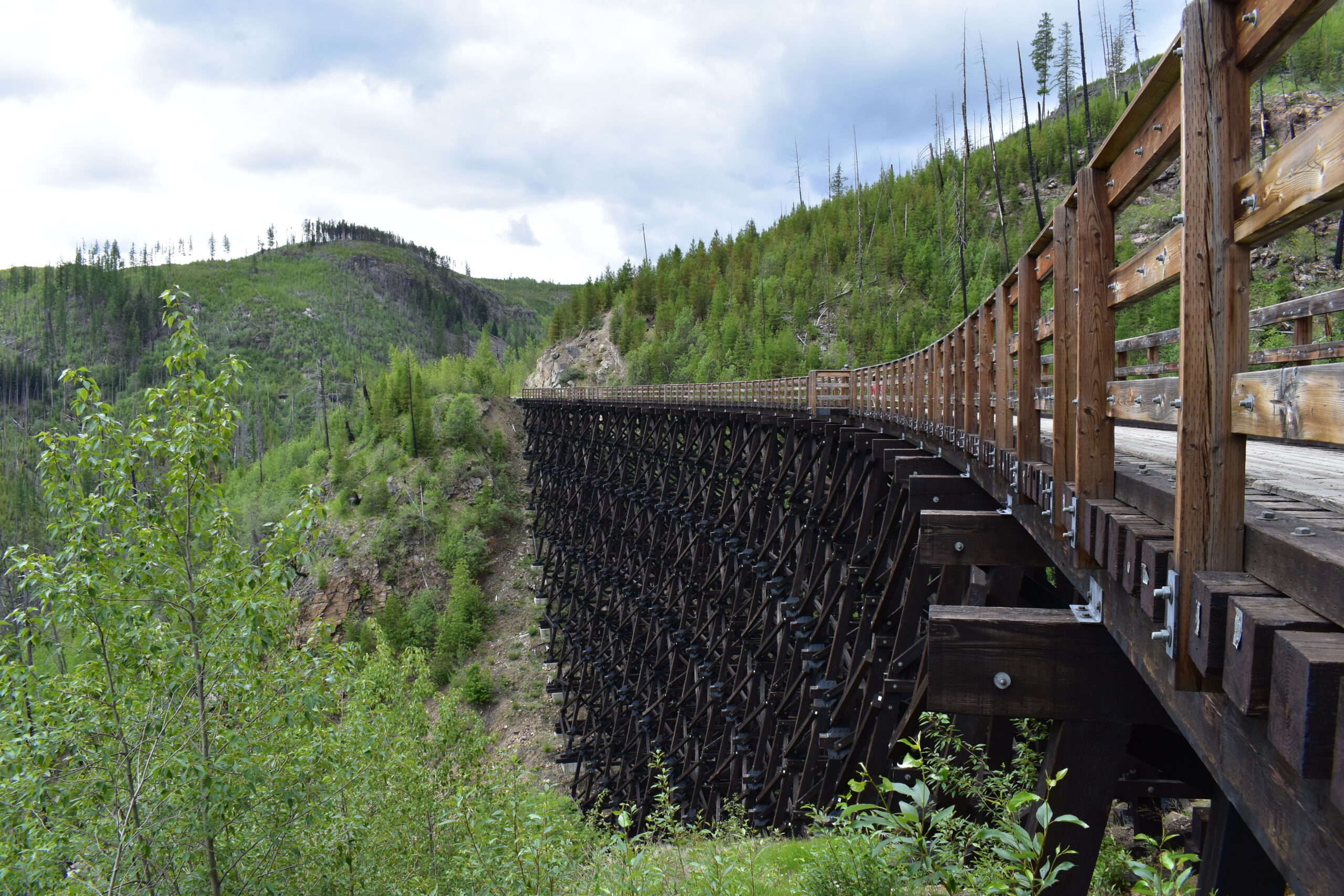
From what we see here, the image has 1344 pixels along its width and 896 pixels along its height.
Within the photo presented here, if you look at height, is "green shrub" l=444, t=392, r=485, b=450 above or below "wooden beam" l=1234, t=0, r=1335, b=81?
below

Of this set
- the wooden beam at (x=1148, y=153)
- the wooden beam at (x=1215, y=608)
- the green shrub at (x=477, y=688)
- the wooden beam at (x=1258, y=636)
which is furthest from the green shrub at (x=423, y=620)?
the wooden beam at (x=1258, y=636)

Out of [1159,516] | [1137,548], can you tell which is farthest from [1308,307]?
[1137,548]

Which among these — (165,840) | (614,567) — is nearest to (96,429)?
(165,840)

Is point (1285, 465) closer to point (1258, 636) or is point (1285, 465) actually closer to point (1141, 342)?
point (1141, 342)

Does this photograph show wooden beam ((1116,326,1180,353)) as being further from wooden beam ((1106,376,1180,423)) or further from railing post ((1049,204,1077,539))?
wooden beam ((1106,376,1180,423))

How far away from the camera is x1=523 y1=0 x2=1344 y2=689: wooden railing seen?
1.23m

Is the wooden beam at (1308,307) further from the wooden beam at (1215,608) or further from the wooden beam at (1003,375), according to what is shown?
the wooden beam at (1003,375)

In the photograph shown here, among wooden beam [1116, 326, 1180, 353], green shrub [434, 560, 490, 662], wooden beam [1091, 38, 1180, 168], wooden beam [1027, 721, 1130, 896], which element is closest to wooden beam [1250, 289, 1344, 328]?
wooden beam [1116, 326, 1180, 353]

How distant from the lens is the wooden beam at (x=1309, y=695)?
1101 millimetres

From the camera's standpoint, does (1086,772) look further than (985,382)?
No

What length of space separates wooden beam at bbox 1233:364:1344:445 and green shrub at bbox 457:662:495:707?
29.1 meters

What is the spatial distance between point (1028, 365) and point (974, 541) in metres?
0.89

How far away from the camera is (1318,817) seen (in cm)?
123

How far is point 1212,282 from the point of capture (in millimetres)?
1454
